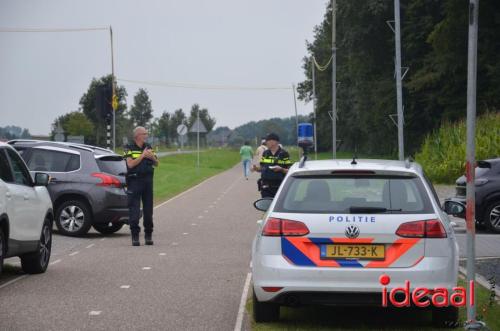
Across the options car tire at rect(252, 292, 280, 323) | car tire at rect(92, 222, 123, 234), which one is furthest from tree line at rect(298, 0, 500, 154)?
car tire at rect(252, 292, 280, 323)

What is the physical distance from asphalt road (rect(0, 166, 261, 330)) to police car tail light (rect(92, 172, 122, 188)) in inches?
37.0

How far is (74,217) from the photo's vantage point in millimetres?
15992

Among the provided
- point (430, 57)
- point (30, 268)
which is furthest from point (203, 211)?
point (430, 57)

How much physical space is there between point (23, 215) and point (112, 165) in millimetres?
6446

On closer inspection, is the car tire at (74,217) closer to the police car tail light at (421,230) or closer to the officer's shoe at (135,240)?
the officer's shoe at (135,240)

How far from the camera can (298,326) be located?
768cm

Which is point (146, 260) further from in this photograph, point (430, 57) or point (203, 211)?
point (430, 57)

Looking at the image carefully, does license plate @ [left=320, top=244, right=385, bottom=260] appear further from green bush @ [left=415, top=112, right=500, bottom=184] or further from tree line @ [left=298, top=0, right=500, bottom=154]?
tree line @ [left=298, top=0, right=500, bottom=154]

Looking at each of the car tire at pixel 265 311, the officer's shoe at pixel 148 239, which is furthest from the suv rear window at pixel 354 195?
the officer's shoe at pixel 148 239

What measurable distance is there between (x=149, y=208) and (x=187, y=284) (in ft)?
15.3

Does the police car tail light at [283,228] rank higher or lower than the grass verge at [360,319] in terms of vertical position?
higher

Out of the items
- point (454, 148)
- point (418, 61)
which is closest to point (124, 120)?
point (418, 61)

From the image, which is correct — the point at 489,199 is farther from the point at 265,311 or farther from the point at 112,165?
the point at 265,311

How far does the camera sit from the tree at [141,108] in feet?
436
